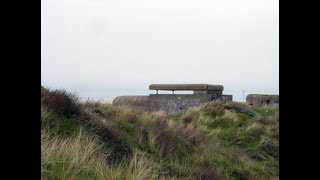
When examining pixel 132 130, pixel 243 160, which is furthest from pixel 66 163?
pixel 243 160

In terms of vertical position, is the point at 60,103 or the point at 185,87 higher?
the point at 185,87

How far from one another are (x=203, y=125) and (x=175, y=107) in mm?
6618

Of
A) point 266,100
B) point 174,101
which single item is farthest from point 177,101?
point 266,100

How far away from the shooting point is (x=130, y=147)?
693 cm

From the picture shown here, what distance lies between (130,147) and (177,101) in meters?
13.4

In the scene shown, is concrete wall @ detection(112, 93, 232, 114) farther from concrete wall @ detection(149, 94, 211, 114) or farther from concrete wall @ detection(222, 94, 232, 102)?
concrete wall @ detection(222, 94, 232, 102)

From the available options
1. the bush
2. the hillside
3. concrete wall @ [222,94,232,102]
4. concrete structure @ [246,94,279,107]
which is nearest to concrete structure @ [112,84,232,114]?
concrete wall @ [222,94,232,102]

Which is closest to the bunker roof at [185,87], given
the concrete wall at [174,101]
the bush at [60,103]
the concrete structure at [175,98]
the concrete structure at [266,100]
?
the concrete structure at [175,98]

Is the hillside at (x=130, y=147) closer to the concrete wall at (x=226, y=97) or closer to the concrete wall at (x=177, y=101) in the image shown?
the concrete wall at (x=177, y=101)

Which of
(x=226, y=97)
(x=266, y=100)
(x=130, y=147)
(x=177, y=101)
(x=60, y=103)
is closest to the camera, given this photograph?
(x=130, y=147)

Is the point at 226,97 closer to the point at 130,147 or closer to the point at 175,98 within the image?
the point at 175,98
